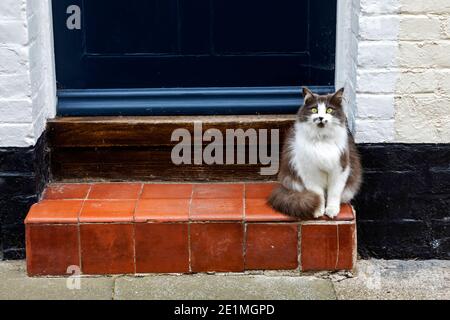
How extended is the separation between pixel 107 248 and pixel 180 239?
1.18ft

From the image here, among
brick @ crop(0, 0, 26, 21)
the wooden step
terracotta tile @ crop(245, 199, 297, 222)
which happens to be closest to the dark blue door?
the wooden step

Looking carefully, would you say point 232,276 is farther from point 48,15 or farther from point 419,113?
point 48,15

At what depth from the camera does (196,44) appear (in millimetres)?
5020

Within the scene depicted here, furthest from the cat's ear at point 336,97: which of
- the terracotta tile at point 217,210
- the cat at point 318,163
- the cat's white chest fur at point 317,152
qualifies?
the terracotta tile at point 217,210

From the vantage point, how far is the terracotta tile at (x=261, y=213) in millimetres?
4625

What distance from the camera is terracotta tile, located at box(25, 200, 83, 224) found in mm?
4617

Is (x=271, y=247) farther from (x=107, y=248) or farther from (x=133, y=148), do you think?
(x=133, y=148)

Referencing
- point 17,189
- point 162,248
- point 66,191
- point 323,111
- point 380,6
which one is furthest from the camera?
point 66,191

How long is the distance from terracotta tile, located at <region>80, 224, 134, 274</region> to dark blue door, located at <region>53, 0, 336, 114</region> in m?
0.72

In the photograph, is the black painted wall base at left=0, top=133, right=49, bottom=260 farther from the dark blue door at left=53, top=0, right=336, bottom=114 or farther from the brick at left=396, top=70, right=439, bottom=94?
the brick at left=396, top=70, right=439, bottom=94

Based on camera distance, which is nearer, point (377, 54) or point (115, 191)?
point (377, 54)

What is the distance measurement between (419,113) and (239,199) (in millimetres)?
992

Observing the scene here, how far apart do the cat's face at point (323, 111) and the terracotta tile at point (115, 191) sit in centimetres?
99

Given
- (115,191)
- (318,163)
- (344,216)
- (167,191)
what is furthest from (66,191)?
(344,216)
